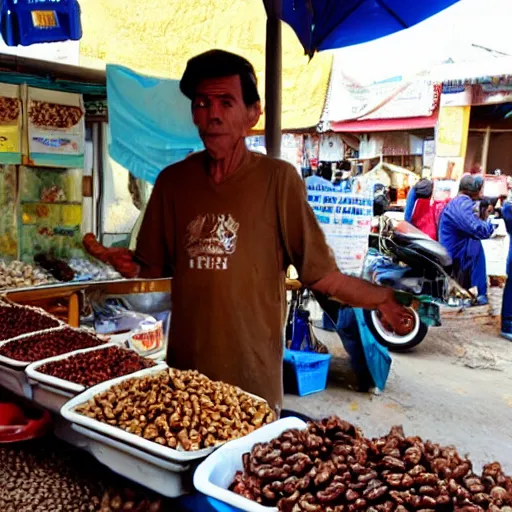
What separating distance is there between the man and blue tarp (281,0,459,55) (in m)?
1.70

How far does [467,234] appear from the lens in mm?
7105

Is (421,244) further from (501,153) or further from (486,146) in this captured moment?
(501,153)

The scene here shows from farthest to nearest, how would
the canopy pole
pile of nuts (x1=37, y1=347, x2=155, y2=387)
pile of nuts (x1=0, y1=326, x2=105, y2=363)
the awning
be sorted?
1. the awning
2. the canopy pole
3. pile of nuts (x1=0, y1=326, x2=105, y2=363)
4. pile of nuts (x1=37, y1=347, x2=155, y2=387)

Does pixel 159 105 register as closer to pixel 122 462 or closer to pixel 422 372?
pixel 422 372

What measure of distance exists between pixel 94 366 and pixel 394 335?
15.6 feet

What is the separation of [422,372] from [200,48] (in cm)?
678

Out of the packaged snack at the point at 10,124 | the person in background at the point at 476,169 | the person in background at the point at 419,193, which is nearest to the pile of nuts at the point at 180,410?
the packaged snack at the point at 10,124

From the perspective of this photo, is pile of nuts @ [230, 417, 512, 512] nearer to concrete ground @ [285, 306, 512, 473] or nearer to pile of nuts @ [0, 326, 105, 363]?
pile of nuts @ [0, 326, 105, 363]

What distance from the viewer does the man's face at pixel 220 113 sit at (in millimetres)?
1938

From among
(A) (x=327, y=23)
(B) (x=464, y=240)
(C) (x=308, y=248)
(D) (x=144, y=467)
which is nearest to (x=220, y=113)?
(C) (x=308, y=248)

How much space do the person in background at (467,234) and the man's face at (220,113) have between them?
5597mm

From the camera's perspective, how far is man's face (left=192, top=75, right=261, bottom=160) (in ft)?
6.36

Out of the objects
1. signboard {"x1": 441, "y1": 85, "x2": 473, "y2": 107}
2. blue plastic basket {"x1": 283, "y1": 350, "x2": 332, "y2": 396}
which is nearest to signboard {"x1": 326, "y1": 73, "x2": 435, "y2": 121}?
signboard {"x1": 441, "y1": 85, "x2": 473, "y2": 107}

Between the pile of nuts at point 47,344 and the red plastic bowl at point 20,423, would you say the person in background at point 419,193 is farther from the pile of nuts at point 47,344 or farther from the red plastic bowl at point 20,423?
the red plastic bowl at point 20,423
